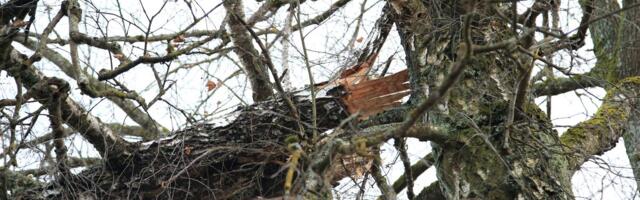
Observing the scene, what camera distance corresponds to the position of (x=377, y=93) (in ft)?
16.0

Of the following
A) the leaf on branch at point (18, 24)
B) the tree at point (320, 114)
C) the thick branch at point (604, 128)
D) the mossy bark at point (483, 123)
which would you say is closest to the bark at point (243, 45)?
the tree at point (320, 114)

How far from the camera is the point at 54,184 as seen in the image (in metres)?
4.89

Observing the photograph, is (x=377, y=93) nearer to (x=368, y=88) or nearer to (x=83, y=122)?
(x=368, y=88)

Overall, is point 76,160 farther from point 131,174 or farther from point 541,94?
point 541,94

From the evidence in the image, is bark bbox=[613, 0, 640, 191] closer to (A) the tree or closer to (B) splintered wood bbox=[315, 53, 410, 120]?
(A) the tree

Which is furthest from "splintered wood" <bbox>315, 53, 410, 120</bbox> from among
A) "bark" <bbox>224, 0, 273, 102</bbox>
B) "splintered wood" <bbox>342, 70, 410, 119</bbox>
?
"bark" <bbox>224, 0, 273, 102</bbox>

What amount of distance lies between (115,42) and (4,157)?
930 millimetres

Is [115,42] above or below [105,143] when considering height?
above

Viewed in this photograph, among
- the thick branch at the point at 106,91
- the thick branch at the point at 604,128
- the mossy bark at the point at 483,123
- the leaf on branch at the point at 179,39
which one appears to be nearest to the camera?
the mossy bark at the point at 483,123

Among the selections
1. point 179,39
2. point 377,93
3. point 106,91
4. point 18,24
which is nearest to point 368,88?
point 377,93

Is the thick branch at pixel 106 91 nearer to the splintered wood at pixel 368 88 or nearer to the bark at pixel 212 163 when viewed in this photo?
the bark at pixel 212 163

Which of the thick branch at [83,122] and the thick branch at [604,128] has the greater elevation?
the thick branch at [83,122]

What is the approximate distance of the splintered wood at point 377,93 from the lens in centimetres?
485

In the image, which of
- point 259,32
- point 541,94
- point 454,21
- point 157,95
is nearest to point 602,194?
point 454,21
